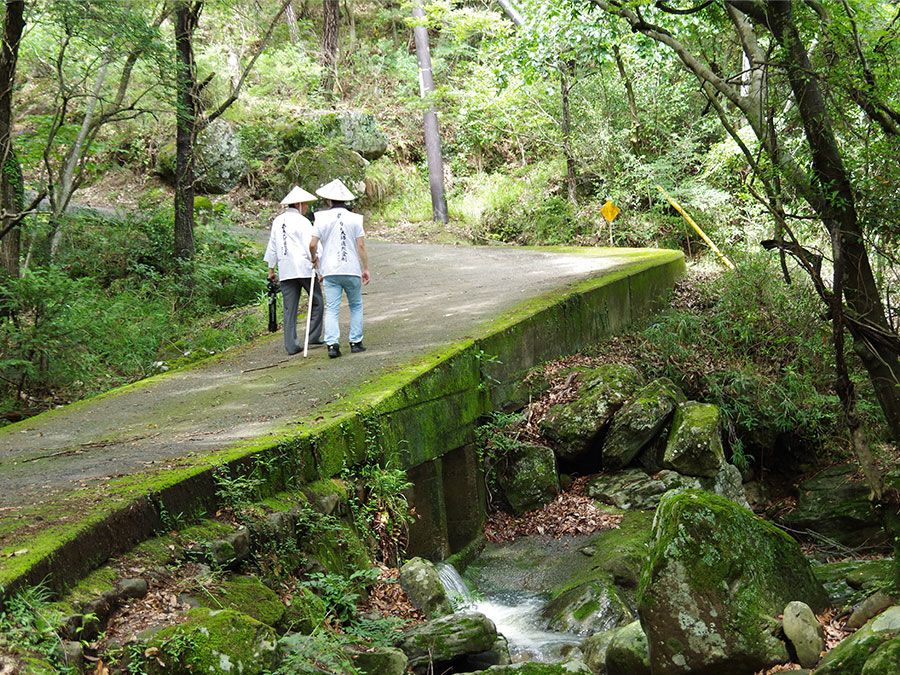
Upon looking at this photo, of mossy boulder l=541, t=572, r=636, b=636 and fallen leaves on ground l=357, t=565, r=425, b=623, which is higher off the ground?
fallen leaves on ground l=357, t=565, r=425, b=623

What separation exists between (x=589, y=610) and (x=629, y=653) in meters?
1.38

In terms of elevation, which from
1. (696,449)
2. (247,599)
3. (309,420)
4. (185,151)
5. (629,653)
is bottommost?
(629,653)

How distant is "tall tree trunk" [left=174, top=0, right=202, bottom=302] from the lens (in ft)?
43.2

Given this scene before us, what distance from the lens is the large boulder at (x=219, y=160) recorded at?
21328mm

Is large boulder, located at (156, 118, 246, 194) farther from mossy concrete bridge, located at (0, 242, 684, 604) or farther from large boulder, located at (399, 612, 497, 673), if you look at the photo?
large boulder, located at (399, 612, 497, 673)

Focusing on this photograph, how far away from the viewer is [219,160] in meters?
21.6

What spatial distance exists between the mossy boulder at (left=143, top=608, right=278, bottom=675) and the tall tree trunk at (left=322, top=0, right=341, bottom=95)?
23.5 meters

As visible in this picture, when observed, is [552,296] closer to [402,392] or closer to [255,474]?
[402,392]

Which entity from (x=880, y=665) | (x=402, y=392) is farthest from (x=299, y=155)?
(x=880, y=665)

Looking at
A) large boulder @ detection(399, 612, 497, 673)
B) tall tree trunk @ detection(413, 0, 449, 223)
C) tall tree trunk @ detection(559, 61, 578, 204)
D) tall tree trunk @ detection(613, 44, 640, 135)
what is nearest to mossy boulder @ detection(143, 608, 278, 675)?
large boulder @ detection(399, 612, 497, 673)

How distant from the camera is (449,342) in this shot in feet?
27.8

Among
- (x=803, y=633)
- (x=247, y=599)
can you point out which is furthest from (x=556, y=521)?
(x=247, y=599)

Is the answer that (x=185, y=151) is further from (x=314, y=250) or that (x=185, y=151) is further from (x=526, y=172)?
(x=526, y=172)

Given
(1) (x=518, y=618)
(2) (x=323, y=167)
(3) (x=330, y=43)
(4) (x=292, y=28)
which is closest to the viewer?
(1) (x=518, y=618)
